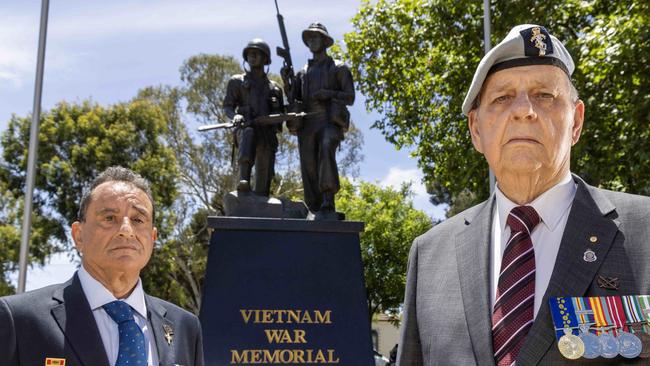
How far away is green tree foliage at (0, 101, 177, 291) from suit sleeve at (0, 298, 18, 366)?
2075 centimetres

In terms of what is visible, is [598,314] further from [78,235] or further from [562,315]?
[78,235]

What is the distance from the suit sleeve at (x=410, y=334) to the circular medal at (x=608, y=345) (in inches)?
21.0

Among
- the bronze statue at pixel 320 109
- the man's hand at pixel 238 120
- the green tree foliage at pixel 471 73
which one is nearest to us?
the bronze statue at pixel 320 109

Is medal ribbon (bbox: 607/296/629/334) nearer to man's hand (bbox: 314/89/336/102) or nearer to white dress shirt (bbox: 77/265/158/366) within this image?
white dress shirt (bbox: 77/265/158/366)

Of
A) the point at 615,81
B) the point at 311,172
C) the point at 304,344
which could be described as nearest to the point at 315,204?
the point at 311,172

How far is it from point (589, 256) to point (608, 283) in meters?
0.08

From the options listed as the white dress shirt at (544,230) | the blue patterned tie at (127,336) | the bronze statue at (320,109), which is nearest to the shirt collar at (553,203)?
the white dress shirt at (544,230)

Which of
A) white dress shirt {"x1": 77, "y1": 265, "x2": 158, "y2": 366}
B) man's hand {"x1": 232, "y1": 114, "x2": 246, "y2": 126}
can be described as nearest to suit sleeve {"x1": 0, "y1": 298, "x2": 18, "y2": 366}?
white dress shirt {"x1": 77, "y1": 265, "x2": 158, "y2": 366}

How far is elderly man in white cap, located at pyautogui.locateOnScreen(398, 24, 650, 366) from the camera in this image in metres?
1.86

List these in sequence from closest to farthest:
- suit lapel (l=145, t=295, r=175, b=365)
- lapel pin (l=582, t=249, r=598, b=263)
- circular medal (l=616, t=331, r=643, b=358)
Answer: circular medal (l=616, t=331, r=643, b=358) → lapel pin (l=582, t=249, r=598, b=263) → suit lapel (l=145, t=295, r=175, b=365)

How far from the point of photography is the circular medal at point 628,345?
5.93 ft

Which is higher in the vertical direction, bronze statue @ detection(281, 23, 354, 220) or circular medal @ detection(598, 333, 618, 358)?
bronze statue @ detection(281, 23, 354, 220)

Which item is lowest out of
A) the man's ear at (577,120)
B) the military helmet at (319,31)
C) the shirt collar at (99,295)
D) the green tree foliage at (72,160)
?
the shirt collar at (99,295)

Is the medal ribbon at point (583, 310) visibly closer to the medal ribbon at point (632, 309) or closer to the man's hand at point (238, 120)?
the medal ribbon at point (632, 309)
